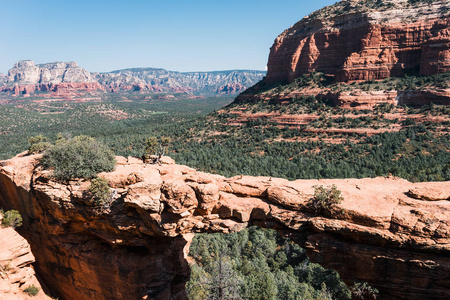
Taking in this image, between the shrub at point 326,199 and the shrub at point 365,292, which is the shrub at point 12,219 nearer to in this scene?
the shrub at point 326,199

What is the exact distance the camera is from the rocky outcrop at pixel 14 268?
13.9 m

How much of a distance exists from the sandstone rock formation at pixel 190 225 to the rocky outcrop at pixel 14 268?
4.83ft

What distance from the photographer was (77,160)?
15539 millimetres

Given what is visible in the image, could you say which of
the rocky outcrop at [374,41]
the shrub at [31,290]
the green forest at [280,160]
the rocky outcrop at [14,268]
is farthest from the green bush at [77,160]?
the rocky outcrop at [374,41]

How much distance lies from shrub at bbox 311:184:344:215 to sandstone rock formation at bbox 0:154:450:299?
12.3 inches

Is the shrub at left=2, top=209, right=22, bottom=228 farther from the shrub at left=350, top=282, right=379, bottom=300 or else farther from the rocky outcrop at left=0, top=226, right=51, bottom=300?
the shrub at left=350, top=282, right=379, bottom=300

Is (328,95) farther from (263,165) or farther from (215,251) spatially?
(215,251)

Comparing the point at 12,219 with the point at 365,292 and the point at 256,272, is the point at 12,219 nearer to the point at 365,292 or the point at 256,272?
the point at 365,292

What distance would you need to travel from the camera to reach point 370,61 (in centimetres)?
7619

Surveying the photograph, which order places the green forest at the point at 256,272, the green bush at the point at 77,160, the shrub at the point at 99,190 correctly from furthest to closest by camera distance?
the green forest at the point at 256,272 → the green bush at the point at 77,160 → the shrub at the point at 99,190

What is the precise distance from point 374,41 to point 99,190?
290 feet

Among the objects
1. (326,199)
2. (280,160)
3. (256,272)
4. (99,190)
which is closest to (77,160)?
(99,190)

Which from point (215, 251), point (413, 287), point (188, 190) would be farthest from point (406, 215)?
point (215, 251)

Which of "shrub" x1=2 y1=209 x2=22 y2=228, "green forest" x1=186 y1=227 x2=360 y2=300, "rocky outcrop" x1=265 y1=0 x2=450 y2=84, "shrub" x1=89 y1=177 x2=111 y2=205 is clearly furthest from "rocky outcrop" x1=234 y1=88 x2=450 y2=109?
"shrub" x1=2 y1=209 x2=22 y2=228
